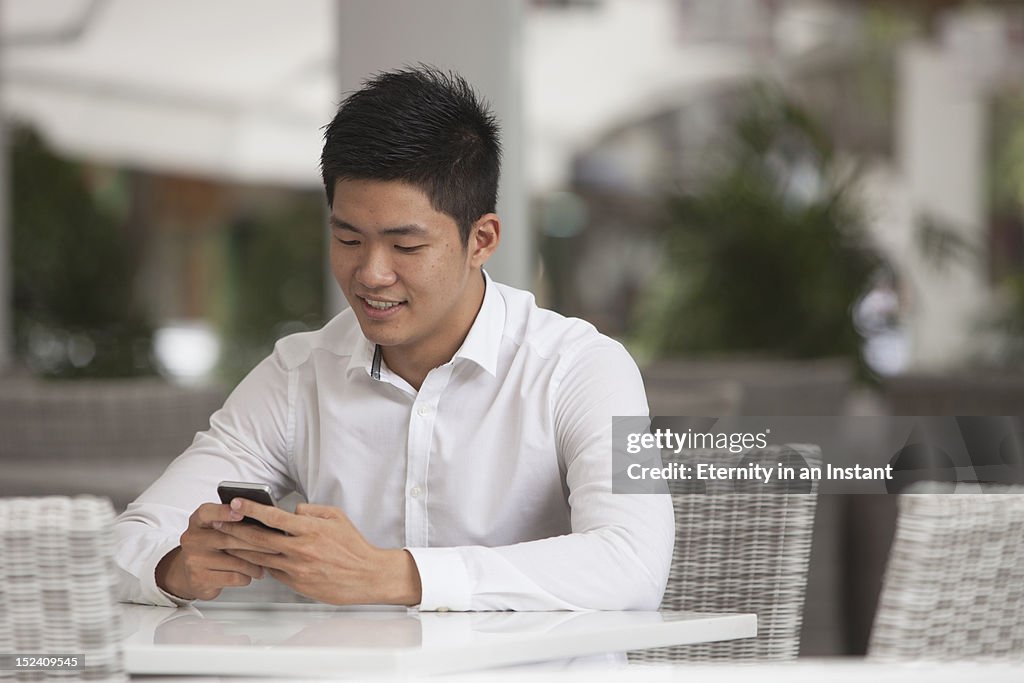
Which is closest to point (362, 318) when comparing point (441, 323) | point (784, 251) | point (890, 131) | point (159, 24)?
point (441, 323)

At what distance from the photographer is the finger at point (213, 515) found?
1674mm

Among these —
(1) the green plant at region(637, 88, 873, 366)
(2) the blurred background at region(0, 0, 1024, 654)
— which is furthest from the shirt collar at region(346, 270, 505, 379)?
(1) the green plant at region(637, 88, 873, 366)

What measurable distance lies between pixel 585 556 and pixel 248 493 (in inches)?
16.0

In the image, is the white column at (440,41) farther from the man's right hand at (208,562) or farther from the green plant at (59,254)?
the green plant at (59,254)

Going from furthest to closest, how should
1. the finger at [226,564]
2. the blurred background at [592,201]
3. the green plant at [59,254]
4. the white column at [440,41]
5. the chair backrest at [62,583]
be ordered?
the green plant at [59,254]
the blurred background at [592,201]
the white column at [440,41]
the finger at [226,564]
the chair backrest at [62,583]

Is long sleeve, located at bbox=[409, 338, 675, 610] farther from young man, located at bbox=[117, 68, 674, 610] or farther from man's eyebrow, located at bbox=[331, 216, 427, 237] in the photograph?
man's eyebrow, located at bbox=[331, 216, 427, 237]

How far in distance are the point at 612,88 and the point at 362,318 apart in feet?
36.7

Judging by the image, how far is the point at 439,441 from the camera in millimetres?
1990

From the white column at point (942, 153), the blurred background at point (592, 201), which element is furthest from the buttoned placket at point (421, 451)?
the white column at point (942, 153)

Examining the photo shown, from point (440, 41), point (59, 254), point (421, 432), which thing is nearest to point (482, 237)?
point (421, 432)

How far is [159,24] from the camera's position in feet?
29.2

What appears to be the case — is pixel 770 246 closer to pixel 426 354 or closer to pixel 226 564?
pixel 426 354

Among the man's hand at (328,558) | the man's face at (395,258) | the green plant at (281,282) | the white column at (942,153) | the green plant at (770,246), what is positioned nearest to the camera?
the man's hand at (328,558)

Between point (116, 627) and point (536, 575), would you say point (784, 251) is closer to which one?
point (536, 575)
